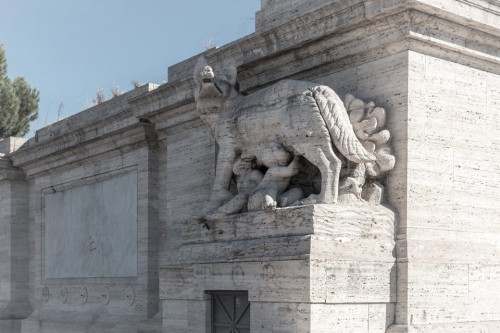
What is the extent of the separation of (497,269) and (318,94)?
9.35ft

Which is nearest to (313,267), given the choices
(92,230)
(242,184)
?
(242,184)

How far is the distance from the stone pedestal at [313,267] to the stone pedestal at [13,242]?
353 inches

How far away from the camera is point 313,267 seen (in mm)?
7793

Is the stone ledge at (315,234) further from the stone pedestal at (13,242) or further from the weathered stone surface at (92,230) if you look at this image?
the stone pedestal at (13,242)

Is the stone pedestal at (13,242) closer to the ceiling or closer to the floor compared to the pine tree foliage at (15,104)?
closer to the floor

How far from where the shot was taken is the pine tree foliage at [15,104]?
33.4 m

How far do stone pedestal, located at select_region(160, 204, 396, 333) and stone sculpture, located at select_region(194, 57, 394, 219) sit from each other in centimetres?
28

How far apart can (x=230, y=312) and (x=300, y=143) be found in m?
2.06

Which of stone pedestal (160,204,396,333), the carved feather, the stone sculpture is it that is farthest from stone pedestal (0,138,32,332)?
the carved feather

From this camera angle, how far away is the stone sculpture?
8.51 meters

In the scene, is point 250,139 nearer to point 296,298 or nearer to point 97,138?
point 296,298

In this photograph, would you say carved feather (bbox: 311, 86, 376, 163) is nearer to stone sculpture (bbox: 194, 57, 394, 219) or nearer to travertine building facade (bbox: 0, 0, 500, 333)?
stone sculpture (bbox: 194, 57, 394, 219)

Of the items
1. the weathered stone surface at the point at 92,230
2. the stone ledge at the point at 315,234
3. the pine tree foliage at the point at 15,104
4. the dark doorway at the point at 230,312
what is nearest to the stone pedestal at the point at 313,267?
the stone ledge at the point at 315,234

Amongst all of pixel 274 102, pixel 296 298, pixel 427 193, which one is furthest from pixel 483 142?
pixel 296 298
